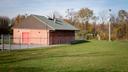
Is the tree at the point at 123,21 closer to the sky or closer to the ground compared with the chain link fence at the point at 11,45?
closer to the sky

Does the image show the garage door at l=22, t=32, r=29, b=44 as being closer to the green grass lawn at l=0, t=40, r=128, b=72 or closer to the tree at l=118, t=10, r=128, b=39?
the green grass lawn at l=0, t=40, r=128, b=72

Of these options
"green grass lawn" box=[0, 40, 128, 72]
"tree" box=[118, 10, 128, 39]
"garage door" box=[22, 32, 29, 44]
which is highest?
"tree" box=[118, 10, 128, 39]

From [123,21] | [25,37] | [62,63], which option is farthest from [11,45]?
[123,21]

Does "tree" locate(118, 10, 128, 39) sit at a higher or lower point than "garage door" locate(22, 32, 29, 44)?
higher

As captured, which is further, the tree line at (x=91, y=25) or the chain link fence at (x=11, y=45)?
the tree line at (x=91, y=25)

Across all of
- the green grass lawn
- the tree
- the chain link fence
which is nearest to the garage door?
the chain link fence

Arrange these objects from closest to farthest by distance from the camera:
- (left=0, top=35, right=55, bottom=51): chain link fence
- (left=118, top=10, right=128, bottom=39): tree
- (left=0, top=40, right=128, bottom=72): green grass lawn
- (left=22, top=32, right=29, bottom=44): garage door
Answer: (left=0, top=40, right=128, bottom=72): green grass lawn → (left=0, top=35, right=55, bottom=51): chain link fence → (left=22, top=32, right=29, bottom=44): garage door → (left=118, top=10, right=128, bottom=39): tree

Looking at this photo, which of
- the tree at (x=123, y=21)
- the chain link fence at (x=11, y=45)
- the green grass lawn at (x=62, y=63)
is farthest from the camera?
the tree at (x=123, y=21)

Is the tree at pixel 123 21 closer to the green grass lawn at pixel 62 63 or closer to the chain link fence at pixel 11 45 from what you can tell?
the chain link fence at pixel 11 45

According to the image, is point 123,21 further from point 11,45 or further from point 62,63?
point 62,63

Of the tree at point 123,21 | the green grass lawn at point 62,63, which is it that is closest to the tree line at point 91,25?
the tree at point 123,21

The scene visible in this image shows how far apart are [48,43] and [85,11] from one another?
52201mm

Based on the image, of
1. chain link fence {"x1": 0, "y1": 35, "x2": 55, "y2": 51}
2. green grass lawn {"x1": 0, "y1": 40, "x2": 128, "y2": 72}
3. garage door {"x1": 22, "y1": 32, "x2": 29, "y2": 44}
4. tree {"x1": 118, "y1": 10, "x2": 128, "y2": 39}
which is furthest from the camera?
tree {"x1": 118, "y1": 10, "x2": 128, "y2": 39}

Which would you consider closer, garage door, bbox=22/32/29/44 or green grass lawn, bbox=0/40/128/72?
green grass lawn, bbox=0/40/128/72
